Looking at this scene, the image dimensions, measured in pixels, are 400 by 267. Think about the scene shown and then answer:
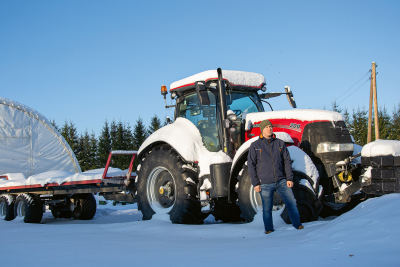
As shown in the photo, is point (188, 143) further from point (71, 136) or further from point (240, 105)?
point (71, 136)

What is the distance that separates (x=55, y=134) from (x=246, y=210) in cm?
936

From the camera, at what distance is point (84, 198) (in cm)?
888

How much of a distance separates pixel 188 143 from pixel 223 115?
74cm

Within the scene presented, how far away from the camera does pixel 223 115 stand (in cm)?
573

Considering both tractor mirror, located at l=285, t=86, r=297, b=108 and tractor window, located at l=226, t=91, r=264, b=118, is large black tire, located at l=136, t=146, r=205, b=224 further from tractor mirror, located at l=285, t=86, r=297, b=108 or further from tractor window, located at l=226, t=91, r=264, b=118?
tractor mirror, located at l=285, t=86, r=297, b=108

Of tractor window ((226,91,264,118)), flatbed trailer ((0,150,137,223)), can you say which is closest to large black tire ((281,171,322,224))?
tractor window ((226,91,264,118))

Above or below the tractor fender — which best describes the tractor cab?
above

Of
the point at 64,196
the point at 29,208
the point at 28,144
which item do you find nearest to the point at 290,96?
the point at 64,196

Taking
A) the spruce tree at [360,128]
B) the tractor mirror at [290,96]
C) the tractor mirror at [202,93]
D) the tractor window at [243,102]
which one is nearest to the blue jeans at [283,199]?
the tractor mirror at [202,93]

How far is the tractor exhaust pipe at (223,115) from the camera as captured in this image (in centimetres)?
566

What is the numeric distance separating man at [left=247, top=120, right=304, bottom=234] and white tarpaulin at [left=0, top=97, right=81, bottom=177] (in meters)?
9.18

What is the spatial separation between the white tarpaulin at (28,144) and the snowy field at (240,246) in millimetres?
7406

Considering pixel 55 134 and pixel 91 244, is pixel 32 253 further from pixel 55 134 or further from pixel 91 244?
pixel 55 134

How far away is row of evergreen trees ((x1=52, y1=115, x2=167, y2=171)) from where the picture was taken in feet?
96.2
